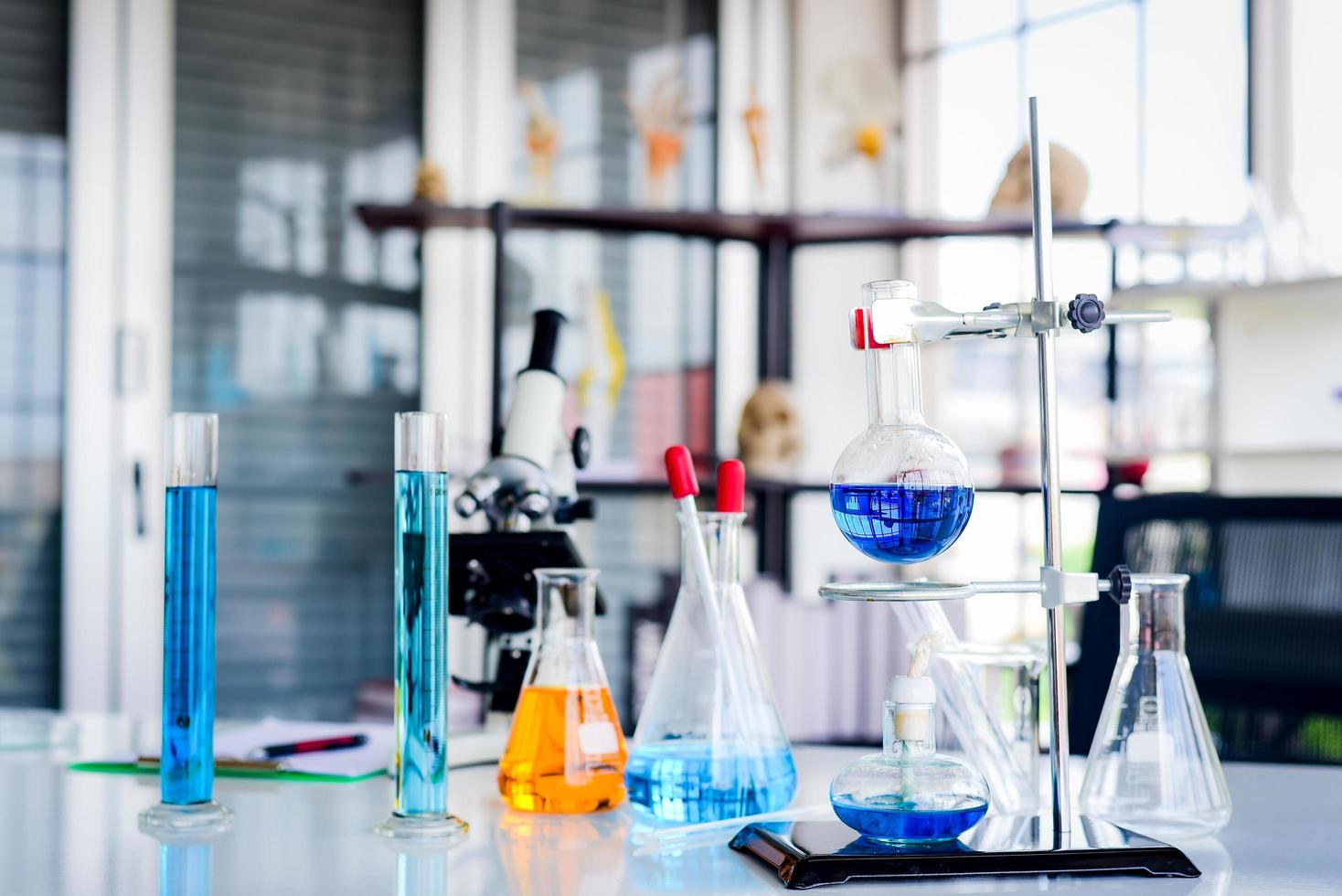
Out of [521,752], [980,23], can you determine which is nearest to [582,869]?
[521,752]

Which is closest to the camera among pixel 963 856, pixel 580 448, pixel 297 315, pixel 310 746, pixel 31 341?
pixel 963 856

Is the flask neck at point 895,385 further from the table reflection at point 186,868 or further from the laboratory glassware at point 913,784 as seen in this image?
the table reflection at point 186,868

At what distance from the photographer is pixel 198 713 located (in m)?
0.87

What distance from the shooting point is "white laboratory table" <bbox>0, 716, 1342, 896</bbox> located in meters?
0.74

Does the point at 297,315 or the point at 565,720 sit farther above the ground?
the point at 297,315

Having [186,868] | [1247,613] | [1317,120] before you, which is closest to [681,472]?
[186,868]

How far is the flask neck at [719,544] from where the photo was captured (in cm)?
90

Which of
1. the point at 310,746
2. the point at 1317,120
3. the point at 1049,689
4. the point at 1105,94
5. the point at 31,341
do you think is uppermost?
the point at 1105,94

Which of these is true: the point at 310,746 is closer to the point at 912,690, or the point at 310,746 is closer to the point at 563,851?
the point at 563,851

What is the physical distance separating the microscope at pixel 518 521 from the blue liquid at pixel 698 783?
6.5 inches

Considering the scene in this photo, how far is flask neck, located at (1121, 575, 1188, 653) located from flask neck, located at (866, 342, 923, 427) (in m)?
0.21

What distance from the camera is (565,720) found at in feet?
2.95

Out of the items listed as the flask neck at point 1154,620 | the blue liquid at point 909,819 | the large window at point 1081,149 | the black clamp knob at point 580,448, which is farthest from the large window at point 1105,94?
the blue liquid at point 909,819

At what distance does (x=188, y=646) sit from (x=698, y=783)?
1.15 ft
